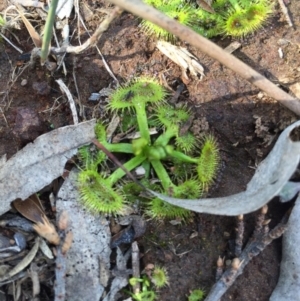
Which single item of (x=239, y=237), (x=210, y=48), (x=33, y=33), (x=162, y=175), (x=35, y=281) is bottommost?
(x=35, y=281)

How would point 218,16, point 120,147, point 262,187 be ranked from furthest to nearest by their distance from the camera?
point 218,16, point 120,147, point 262,187

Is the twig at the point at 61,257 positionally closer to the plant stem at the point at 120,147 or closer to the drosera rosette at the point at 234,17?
the plant stem at the point at 120,147

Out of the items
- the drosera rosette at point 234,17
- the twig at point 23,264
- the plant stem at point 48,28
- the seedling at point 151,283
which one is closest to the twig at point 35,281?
the twig at point 23,264

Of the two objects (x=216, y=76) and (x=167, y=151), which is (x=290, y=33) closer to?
(x=216, y=76)

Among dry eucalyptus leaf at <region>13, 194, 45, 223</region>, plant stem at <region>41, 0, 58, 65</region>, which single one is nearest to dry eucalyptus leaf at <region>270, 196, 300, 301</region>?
dry eucalyptus leaf at <region>13, 194, 45, 223</region>

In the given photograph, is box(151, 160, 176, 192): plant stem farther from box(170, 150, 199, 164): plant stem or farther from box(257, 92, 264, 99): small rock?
box(257, 92, 264, 99): small rock

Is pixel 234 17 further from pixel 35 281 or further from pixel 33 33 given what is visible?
pixel 35 281

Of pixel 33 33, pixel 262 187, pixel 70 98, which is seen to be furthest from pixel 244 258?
pixel 33 33
